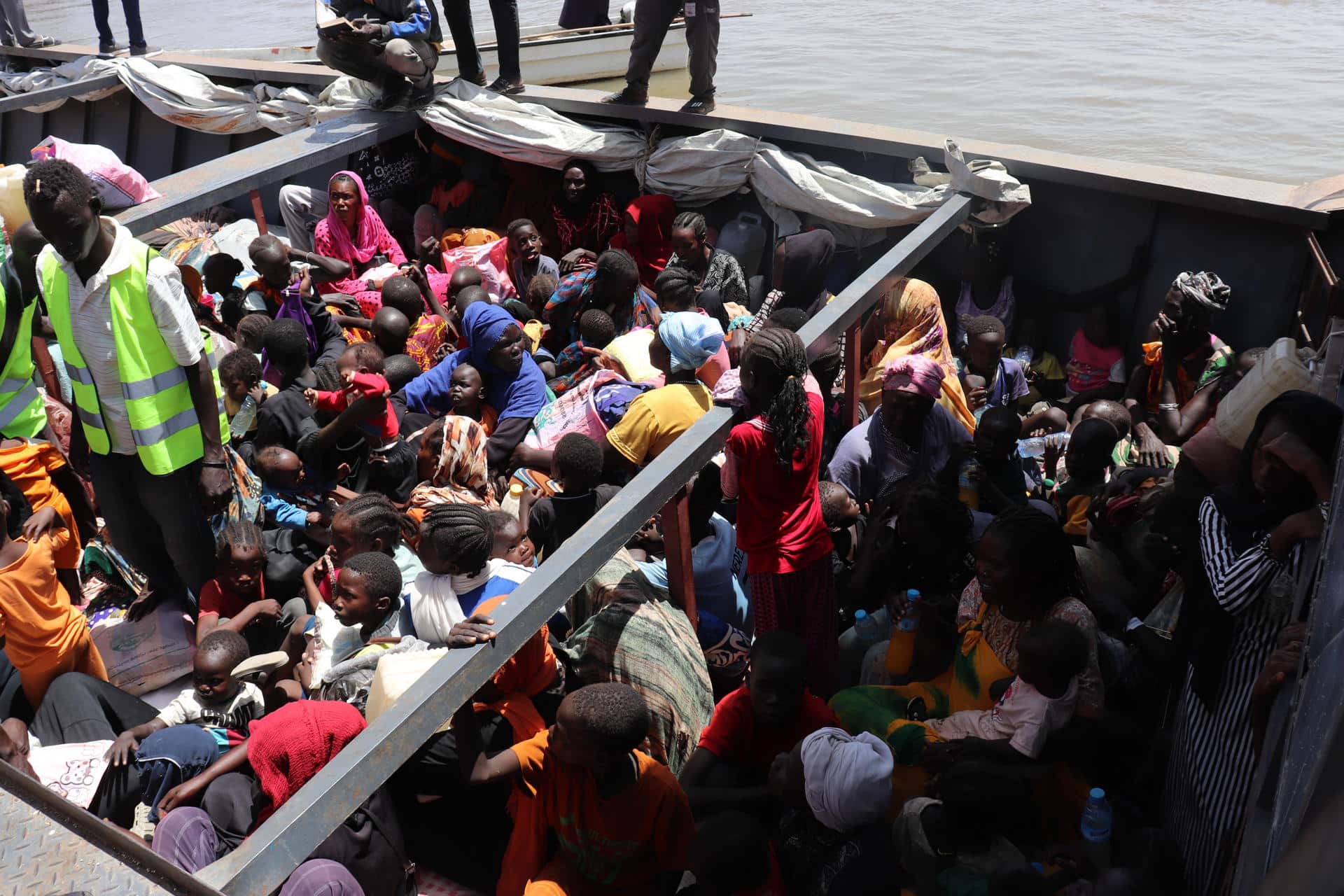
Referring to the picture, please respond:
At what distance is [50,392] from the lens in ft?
15.3

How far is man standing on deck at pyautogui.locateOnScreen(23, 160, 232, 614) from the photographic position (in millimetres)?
3121

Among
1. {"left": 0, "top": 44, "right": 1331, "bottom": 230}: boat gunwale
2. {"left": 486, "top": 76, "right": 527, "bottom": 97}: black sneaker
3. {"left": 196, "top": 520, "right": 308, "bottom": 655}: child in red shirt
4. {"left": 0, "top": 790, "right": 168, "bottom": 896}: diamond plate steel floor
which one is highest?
{"left": 486, "top": 76, "right": 527, "bottom": 97}: black sneaker

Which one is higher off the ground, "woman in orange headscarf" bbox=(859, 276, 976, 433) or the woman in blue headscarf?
"woman in orange headscarf" bbox=(859, 276, 976, 433)

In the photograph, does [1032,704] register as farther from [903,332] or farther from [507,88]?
[507,88]

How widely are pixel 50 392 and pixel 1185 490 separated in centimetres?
454

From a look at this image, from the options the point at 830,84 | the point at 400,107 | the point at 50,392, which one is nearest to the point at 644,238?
the point at 400,107

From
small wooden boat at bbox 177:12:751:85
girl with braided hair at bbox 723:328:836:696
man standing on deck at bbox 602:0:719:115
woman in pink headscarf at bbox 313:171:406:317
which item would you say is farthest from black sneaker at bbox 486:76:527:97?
girl with braided hair at bbox 723:328:836:696

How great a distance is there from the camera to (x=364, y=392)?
160 inches

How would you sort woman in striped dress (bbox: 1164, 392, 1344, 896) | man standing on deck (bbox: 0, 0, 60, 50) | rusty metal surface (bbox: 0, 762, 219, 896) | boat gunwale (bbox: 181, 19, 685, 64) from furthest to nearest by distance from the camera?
man standing on deck (bbox: 0, 0, 60, 50), boat gunwale (bbox: 181, 19, 685, 64), woman in striped dress (bbox: 1164, 392, 1344, 896), rusty metal surface (bbox: 0, 762, 219, 896)

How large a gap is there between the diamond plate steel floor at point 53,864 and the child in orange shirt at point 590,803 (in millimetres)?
1171

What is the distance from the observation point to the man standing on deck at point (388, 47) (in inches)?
244

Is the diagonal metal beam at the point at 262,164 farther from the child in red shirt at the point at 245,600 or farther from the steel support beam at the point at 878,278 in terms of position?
the steel support beam at the point at 878,278

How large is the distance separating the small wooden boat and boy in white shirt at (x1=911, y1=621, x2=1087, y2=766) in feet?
23.1

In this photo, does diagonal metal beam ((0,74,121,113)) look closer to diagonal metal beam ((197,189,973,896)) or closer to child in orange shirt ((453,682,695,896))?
diagonal metal beam ((197,189,973,896))
